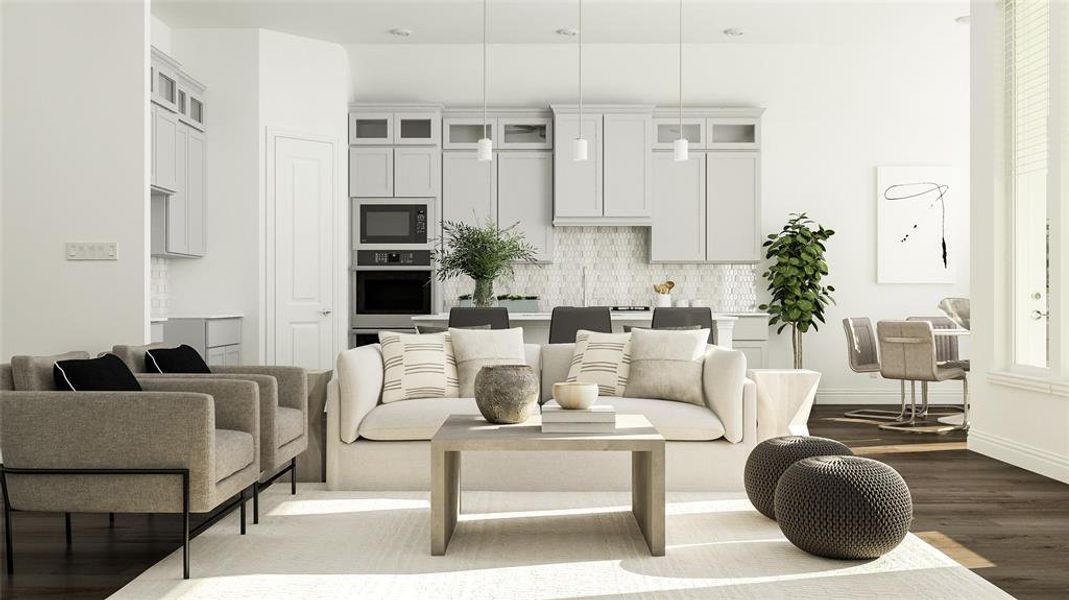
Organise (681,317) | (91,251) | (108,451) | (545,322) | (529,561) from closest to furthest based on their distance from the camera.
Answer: (108,451) < (529,561) < (91,251) < (681,317) < (545,322)

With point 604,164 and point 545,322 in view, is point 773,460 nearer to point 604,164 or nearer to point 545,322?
point 545,322

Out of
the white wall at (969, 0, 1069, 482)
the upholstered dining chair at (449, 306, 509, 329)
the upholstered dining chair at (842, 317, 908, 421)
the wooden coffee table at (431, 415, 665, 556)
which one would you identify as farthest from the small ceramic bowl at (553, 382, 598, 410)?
the upholstered dining chair at (842, 317, 908, 421)

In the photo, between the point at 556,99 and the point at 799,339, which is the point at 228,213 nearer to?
the point at 556,99

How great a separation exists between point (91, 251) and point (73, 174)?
44 centimetres

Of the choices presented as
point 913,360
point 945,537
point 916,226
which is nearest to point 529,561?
point 945,537

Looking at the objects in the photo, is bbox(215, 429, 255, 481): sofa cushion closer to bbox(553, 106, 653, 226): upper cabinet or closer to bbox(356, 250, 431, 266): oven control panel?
bbox(356, 250, 431, 266): oven control panel

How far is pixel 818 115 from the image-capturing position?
826cm

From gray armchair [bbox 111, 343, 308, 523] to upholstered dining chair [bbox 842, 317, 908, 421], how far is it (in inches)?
188

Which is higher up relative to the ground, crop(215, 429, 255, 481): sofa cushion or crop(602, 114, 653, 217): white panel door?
crop(602, 114, 653, 217): white panel door

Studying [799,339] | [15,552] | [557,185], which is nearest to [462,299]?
[557,185]

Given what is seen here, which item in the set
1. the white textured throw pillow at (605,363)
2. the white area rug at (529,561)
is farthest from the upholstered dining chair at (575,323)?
the white area rug at (529,561)

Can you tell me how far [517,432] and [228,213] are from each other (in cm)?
494

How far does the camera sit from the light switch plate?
481 cm

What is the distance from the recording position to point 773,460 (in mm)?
3559
